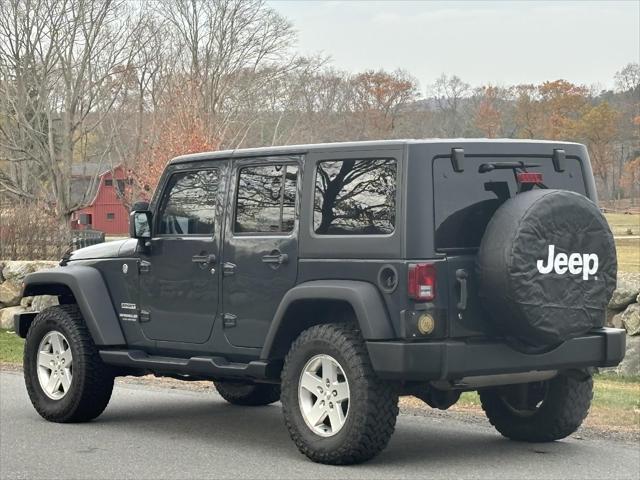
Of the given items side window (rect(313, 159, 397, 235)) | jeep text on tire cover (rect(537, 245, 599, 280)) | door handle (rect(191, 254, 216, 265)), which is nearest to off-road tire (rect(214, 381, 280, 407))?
door handle (rect(191, 254, 216, 265))

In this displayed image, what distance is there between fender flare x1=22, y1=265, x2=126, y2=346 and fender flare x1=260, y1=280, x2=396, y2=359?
1.97 meters

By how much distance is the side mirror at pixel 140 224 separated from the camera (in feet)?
29.9

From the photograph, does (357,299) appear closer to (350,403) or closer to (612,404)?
(350,403)

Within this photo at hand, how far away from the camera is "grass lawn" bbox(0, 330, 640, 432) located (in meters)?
9.18

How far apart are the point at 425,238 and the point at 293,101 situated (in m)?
54.4

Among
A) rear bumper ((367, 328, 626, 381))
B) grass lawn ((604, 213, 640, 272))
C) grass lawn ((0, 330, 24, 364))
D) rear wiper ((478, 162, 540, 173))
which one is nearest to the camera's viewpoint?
rear bumper ((367, 328, 626, 381))

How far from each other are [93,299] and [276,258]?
2.03 metres

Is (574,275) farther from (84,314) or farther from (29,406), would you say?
(29,406)

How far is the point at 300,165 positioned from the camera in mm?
8062

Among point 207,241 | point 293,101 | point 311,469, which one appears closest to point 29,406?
point 207,241

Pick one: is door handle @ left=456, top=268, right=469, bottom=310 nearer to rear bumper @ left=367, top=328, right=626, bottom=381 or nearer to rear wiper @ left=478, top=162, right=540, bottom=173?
rear bumper @ left=367, top=328, right=626, bottom=381

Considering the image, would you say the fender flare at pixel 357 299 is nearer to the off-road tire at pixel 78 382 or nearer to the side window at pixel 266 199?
the side window at pixel 266 199

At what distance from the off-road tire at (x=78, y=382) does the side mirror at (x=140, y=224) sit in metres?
0.95

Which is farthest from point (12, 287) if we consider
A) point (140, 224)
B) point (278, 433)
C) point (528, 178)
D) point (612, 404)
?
point (528, 178)
